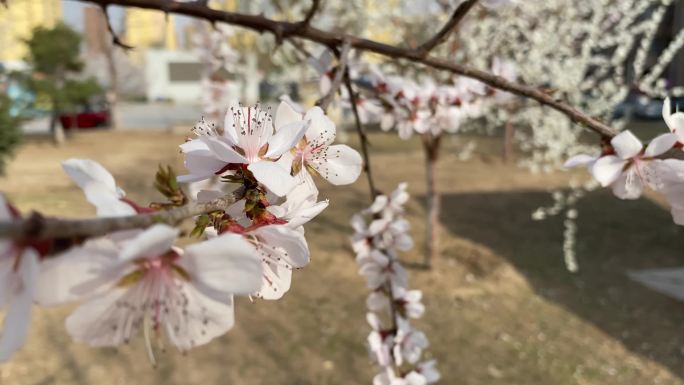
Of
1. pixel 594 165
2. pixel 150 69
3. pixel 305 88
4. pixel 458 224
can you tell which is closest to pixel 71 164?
pixel 594 165

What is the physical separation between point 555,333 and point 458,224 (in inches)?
95.9

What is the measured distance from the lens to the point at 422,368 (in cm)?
153

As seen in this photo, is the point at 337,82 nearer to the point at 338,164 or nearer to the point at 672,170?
the point at 338,164

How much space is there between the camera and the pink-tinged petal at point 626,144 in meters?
0.76

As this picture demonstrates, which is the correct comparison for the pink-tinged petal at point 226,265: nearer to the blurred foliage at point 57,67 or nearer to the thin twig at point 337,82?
the thin twig at point 337,82

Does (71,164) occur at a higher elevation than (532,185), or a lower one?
higher

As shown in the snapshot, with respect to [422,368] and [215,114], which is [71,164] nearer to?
[422,368]

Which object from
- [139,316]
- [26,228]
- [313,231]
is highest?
[26,228]

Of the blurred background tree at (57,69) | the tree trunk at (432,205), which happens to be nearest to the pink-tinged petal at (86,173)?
the tree trunk at (432,205)

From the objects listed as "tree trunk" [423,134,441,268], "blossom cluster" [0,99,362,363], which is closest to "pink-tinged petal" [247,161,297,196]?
"blossom cluster" [0,99,362,363]

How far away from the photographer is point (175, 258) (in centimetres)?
43

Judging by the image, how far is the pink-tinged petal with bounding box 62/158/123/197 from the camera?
1.44 feet

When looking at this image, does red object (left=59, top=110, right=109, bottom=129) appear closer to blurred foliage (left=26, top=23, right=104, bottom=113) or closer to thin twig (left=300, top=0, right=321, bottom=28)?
blurred foliage (left=26, top=23, right=104, bottom=113)

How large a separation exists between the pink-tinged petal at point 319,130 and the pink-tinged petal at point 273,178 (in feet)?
0.48
